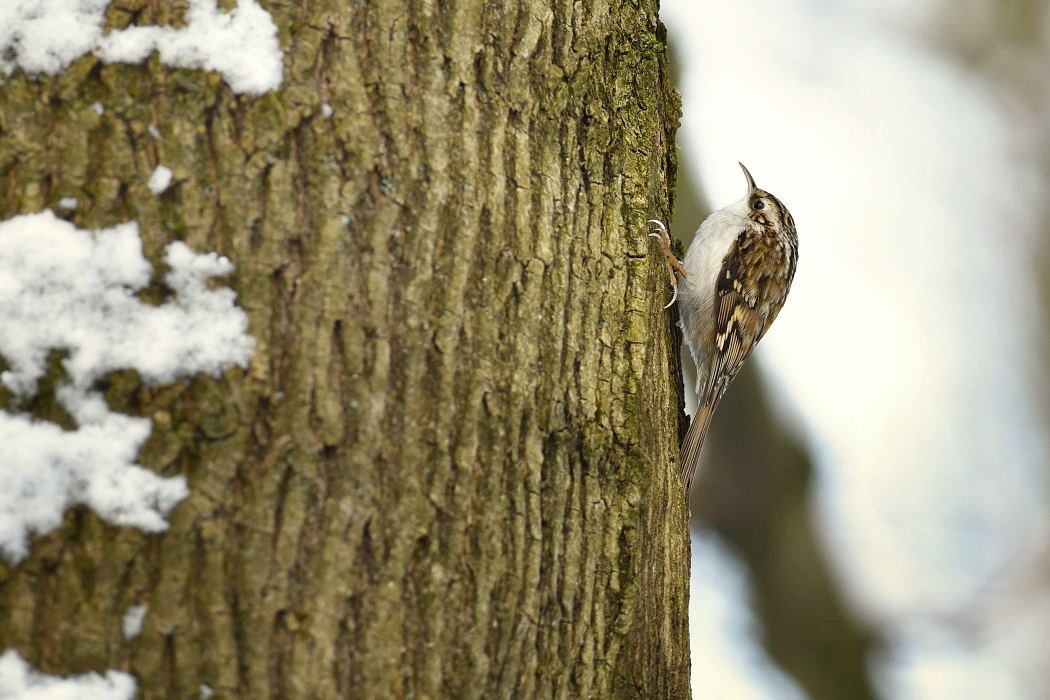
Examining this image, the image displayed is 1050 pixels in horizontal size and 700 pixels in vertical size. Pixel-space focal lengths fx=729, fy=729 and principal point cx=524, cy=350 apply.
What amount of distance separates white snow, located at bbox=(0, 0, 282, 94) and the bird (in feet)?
5.77

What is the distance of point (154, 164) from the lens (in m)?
1.13

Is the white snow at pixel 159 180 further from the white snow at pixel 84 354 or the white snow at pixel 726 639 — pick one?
the white snow at pixel 726 639

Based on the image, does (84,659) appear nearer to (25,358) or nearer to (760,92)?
(25,358)

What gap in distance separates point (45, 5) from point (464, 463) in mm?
984

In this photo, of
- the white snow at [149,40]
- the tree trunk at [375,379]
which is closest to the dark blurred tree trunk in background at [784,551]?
the tree trunk at [375,379]

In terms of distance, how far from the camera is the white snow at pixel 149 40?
1.12m

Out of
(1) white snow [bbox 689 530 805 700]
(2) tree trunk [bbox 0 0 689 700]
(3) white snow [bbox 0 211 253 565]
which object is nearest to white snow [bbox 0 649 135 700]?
(2) tree trunk [bbox 0 0 689 700]

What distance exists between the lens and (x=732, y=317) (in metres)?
2.94

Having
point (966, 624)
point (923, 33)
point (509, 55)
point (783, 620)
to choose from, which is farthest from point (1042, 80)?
point (509, 55)

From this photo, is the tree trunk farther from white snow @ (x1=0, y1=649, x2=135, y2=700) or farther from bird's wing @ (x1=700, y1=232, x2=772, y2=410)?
bird's wing @ (x1=700, y1=232, x2=772, y2=410)

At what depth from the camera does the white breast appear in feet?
9.11

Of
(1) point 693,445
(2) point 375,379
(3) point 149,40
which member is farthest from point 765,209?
(3) point 149,40

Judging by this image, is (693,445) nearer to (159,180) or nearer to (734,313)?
(734,313)

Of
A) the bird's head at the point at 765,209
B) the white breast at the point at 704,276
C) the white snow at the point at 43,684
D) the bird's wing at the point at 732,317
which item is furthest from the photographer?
the bird's head at the point at 765,209
